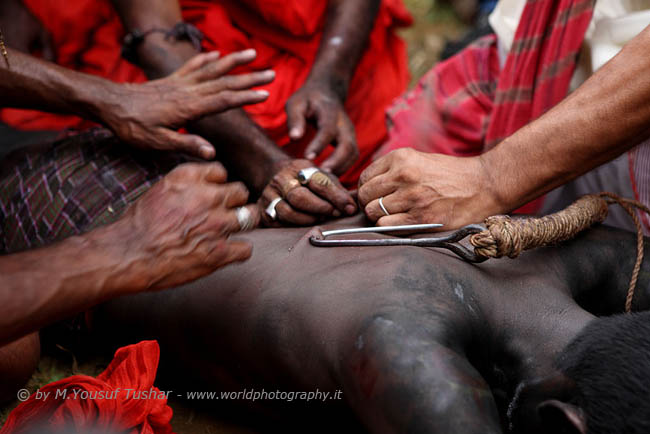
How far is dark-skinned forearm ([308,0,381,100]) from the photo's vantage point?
2.15 meters

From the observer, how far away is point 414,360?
890mm

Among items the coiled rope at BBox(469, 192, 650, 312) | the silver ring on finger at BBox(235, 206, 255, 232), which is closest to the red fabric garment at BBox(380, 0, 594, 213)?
the coiled rope at BBox(469, 192, 650, 312)

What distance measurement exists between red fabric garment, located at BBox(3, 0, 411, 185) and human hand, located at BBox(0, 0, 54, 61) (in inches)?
1.4

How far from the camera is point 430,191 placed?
4.57 ft

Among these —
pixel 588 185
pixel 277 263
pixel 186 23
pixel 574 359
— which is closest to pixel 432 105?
pixel 588 185

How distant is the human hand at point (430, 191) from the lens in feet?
4.54

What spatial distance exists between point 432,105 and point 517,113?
0.39 metres

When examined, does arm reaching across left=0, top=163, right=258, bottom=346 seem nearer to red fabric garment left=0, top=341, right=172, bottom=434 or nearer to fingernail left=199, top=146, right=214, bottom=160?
red fabric garment left=0, top=341, right=172, bottom=434

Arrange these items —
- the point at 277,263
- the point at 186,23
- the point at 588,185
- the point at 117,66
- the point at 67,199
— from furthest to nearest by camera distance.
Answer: the point at 117,66, the point at 186,23, the point at 588,185, the point at 67,199, the point at 277,263

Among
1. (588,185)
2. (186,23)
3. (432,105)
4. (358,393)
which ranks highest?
(186,23)

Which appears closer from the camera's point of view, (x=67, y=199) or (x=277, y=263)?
(x=277, y=263)

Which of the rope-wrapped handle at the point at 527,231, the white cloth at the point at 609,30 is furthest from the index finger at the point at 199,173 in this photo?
the white cloth at the point at 609,30

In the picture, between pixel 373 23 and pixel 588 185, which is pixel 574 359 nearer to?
pixel 588 185

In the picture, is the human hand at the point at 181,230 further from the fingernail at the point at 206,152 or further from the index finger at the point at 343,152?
the index finger at the point at 343,152
